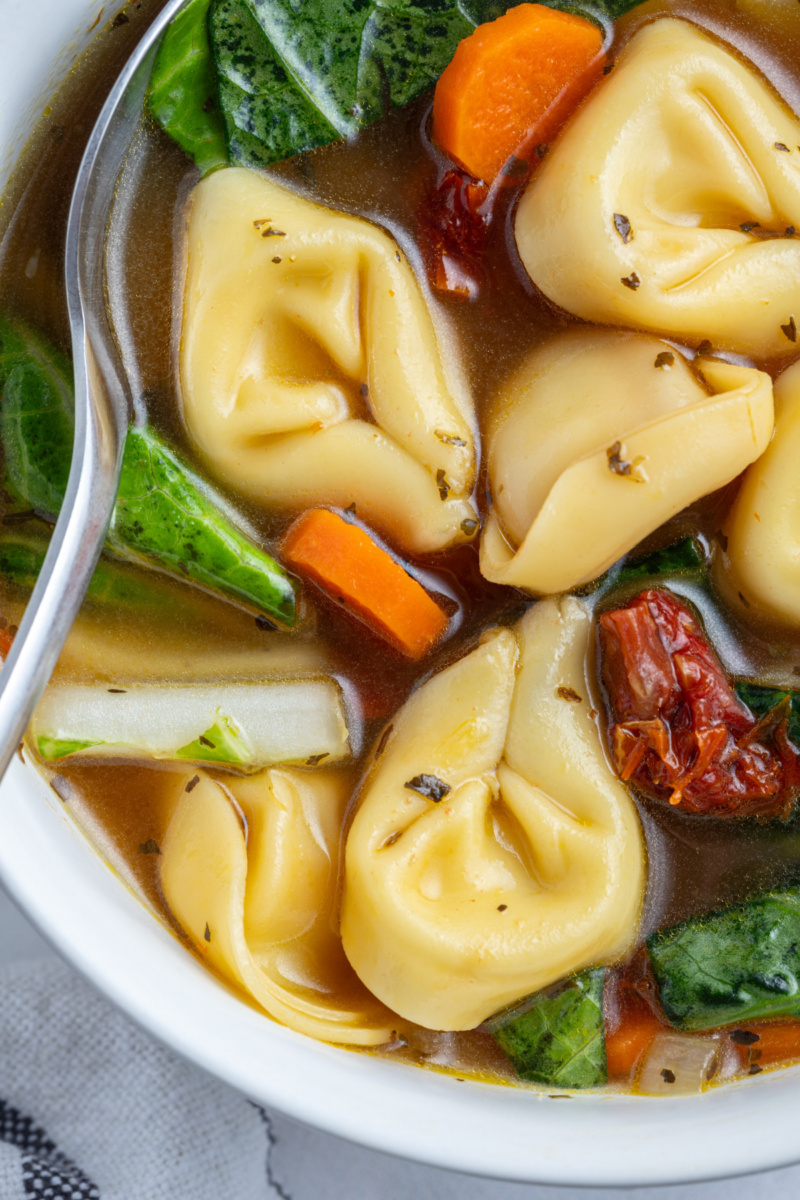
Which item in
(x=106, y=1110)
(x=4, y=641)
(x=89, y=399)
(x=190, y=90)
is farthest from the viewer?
(x=106, y=1110)

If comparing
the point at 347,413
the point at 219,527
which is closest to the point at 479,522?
the point at 347,413

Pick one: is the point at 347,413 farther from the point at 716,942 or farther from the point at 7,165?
the point at 716,942

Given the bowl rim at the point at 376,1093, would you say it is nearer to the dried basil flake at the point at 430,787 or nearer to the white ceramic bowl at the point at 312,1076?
the white ceramic bowl at the point at 312,1076

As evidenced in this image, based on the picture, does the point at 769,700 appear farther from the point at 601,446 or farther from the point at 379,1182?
the point at 379,1182

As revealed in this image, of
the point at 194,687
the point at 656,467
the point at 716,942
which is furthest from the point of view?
the point at 194,687

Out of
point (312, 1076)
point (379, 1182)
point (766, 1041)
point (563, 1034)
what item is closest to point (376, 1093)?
point (312, 1076)
